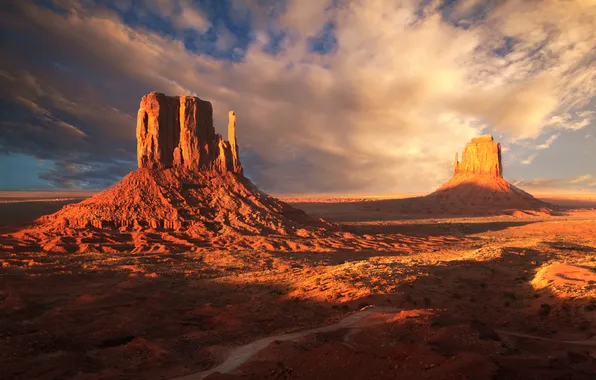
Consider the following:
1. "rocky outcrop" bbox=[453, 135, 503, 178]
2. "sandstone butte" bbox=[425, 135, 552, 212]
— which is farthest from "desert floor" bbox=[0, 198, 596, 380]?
"rocky outcrop" bbox=[453, 135, 503, 178]

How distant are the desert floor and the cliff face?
763 inches

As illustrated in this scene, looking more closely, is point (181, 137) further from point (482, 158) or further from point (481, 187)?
point (482, 158)

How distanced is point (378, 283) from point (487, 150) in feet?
374

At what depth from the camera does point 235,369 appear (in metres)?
8.83

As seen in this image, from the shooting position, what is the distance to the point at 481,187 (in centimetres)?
10681

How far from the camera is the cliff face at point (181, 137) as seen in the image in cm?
4403

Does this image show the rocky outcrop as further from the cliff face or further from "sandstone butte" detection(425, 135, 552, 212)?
the cliff face

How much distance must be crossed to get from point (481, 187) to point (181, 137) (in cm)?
9723

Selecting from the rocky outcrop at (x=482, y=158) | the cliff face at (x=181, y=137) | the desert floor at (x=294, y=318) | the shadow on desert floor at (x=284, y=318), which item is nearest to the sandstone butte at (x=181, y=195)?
the cliff face at (x=181, y=137)

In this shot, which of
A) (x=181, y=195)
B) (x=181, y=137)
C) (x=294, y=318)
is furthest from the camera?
(x=181, y=137)

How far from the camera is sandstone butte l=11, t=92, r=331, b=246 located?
37156 millimetres

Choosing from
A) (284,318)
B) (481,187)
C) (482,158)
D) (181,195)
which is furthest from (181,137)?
(482,158)

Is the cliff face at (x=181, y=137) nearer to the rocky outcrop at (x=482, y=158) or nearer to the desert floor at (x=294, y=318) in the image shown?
the desert floor at (x=294, y=318)

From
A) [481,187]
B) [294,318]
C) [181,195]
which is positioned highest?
[481,187]
